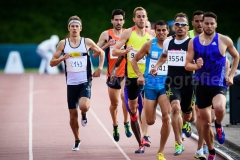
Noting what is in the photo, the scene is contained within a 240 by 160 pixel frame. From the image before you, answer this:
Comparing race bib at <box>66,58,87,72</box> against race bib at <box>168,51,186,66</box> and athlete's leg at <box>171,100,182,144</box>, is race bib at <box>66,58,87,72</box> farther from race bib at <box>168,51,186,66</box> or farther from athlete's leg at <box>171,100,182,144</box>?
athlete's leg at <box>171,100,182,144</box>

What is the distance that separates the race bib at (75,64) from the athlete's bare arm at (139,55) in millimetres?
1007

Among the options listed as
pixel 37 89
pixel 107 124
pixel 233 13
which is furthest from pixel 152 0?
pixel 107 124

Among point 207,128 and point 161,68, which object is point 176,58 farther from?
point 207,128

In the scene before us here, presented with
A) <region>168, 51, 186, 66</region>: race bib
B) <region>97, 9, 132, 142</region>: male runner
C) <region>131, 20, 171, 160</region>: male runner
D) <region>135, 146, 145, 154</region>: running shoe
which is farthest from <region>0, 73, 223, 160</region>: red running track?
<region>168, 51, 186, 66</region>: race bib

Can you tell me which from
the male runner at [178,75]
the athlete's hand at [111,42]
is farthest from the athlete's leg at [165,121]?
the athlete's hand at [111,42]

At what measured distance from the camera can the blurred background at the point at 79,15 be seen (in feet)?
141

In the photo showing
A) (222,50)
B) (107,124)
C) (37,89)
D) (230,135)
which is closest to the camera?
(222,50)

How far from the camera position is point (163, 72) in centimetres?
1112

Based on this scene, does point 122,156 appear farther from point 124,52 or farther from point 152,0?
point 152,0

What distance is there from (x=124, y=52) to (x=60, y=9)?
32267 mm

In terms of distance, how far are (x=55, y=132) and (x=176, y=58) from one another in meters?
4.66

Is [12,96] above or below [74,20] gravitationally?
below

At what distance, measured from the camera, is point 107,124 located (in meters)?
15.9

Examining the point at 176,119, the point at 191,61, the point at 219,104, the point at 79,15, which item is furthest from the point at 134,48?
the point at 79,15
